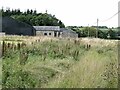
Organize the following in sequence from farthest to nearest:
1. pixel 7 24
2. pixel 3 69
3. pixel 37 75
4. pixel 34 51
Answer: pixel 7 24
pixel 34 51
pixel 3 69
pixel 37 75

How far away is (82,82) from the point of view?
6.82 meters

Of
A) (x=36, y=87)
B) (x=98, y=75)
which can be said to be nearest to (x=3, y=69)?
(x=36, y=87)

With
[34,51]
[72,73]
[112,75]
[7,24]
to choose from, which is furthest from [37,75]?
[7,24]

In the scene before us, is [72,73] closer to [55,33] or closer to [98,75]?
[98,75]

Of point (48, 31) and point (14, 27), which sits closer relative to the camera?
point (14, 27)

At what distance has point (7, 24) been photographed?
72500mm

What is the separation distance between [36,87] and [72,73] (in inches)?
36.1

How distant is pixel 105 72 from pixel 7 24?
6591cm

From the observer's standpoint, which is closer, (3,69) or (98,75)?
(98,75)

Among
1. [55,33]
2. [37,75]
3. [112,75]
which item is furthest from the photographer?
[55,33]

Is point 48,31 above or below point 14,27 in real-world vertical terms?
below

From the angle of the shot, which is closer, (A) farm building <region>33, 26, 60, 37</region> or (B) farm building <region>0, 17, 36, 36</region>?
(B) farm building <region>0, 17, 36, 36</region>

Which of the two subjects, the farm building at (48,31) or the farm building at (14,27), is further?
the farm building at (48,31)

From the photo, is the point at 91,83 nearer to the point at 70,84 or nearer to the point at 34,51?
the point at 70,84
